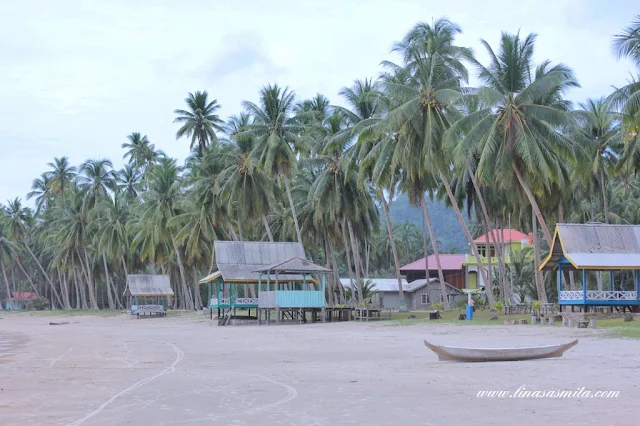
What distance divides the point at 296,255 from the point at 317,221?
23.2 ft

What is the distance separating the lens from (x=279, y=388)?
13.6 m

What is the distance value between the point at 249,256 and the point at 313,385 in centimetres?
3129

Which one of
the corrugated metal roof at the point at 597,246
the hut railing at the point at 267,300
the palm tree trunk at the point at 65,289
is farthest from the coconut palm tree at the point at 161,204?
the corrugated metal roof at the point at 597,246

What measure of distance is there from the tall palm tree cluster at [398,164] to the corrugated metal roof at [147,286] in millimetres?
2769

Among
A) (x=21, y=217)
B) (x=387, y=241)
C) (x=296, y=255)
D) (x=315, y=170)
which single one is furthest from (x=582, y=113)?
(x=21, y=217)

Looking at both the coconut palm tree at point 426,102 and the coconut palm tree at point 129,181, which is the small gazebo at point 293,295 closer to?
the coconut palm tree at point 426,102

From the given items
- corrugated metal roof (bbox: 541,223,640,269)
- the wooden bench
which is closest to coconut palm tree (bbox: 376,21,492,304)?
corrugated metal roof (bbox: 541,223,640,269)

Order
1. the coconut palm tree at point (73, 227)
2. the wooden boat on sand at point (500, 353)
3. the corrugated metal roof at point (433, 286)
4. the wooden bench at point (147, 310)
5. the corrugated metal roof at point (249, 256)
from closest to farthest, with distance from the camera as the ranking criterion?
the wooden boat on sand at point (500, 353)
the corrugated metal roof at point (249, 256)
the wooden bench at point (147, 310)
the corrugated metal roof at point (433, 286)
the coconut palm tree at point (73, 227)

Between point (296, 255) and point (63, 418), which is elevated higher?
point (296, 255)

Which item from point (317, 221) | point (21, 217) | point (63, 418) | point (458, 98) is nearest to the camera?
point (63, 418)

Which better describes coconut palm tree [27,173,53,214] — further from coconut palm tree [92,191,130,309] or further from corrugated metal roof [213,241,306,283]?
corrugated metal roof [213,241,306,283]

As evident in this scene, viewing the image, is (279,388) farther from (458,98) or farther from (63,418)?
(458,98)

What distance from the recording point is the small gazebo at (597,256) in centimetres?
3253

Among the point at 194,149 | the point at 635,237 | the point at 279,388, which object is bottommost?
the point at 279,388
